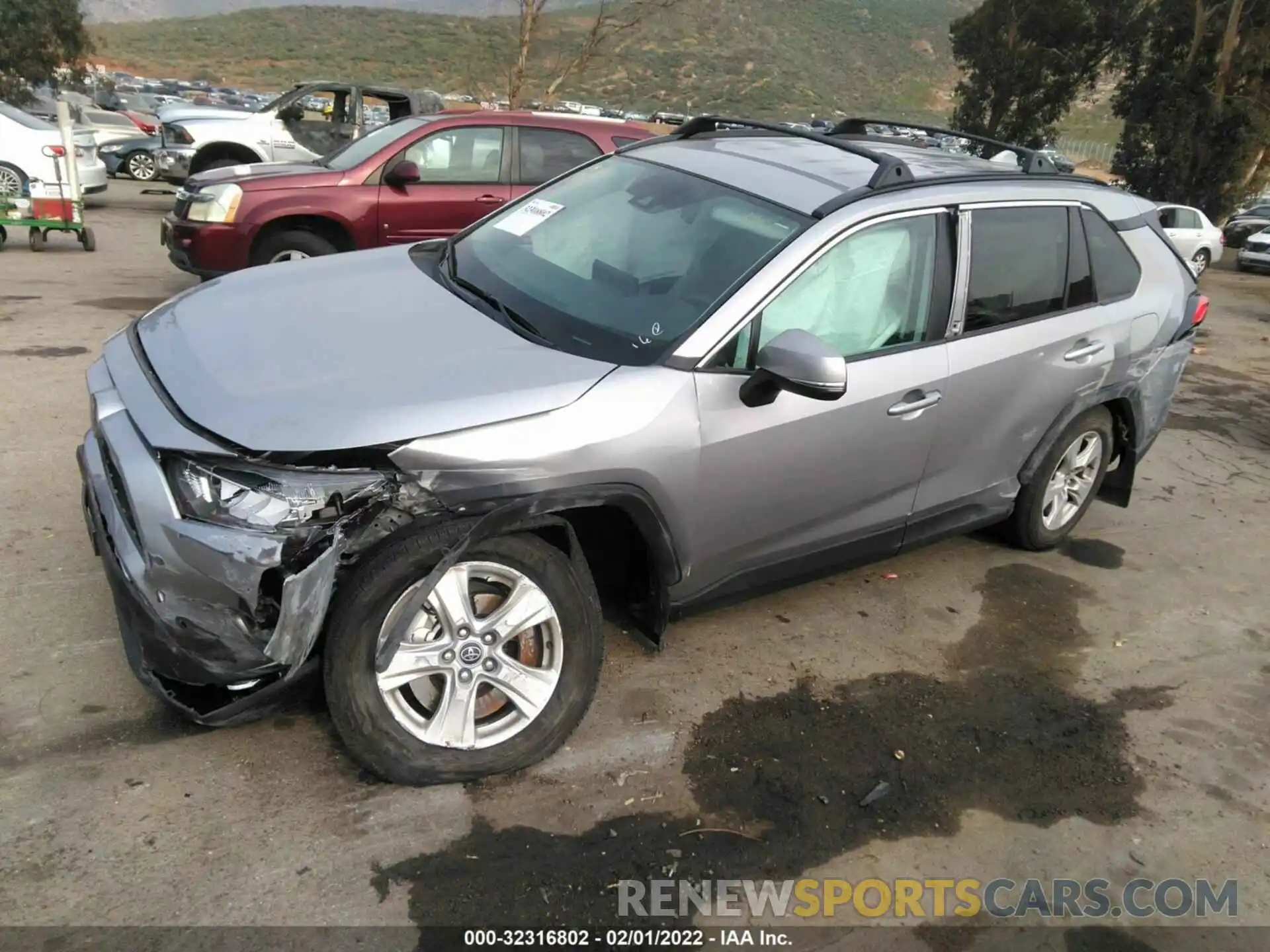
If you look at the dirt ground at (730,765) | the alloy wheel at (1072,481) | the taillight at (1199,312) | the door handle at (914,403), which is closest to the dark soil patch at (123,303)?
the dirt ground at (730,765)

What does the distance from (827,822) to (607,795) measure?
2.17 feet

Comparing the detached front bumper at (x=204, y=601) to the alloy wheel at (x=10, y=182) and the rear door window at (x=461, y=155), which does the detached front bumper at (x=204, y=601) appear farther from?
the alloy wheel at (x=10, y=182)

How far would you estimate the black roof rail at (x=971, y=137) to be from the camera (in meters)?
4.44

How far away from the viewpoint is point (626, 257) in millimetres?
3521

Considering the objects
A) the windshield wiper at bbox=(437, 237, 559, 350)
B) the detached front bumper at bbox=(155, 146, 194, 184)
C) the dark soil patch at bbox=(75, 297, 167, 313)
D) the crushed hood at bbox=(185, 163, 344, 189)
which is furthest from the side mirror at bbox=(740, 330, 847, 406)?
the detached front bumper at bbox=(155, 146, 194, 184)

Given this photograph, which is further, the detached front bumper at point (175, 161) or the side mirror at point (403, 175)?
the detached front bumper at point (175, 161)

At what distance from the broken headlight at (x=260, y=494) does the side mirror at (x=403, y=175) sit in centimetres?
543

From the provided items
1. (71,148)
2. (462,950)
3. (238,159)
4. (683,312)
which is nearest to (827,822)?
(462,950)

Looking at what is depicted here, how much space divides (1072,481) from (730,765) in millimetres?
2571

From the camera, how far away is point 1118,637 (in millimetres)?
4203

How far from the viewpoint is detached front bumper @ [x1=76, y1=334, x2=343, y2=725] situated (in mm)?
2500

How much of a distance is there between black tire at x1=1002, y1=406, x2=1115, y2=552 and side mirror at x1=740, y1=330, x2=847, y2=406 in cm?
184

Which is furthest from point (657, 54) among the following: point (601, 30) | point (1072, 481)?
point (1072, 481)

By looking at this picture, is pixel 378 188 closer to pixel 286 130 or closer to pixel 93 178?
pixel 286 130
